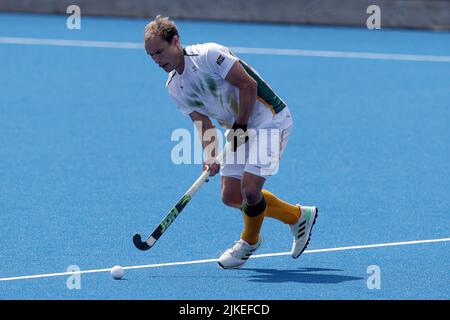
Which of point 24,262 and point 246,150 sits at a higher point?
point 246,150

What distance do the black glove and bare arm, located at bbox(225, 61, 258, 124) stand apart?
1.9 inches

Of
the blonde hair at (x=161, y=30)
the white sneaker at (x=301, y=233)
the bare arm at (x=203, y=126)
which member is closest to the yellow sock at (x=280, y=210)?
the white sneaker at (x=301, y=233)

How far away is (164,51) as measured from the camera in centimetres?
696

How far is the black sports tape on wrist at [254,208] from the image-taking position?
7.28 m

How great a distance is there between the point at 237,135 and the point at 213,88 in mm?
332

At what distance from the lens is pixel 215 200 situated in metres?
9.52

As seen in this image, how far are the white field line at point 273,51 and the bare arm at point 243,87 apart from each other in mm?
9817

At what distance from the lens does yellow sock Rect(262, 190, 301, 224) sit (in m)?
7.64

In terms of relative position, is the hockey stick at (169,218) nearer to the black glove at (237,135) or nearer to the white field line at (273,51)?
the black glove at (237,135)

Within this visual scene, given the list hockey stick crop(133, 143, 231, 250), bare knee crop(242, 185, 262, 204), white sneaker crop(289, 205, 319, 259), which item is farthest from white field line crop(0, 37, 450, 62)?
bare knee crop(242, 185, 262, 204)

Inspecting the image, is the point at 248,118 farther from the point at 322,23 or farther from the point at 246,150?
the point at 322,23
